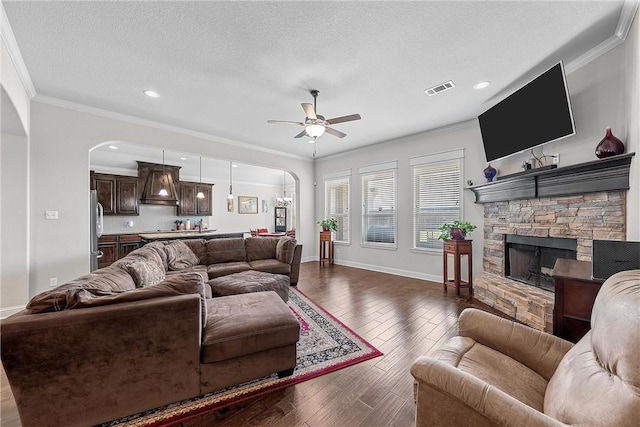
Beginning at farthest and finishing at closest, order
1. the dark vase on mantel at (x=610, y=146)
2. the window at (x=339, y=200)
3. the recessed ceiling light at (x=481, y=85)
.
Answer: the window at (x=339, y=200) < the recessed ceiling light at (x=481, y=85) < the dark vase on mantel at (x=610, y=146)

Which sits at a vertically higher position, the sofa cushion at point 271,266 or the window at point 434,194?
the window at point 434,194

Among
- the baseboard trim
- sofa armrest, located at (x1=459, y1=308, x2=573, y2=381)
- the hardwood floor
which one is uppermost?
sofa armrest, located at (x1=459, y1=308, x2=573, y2=381)

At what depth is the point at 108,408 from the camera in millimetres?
1444

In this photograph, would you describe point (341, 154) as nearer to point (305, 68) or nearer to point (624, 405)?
point (305, 68)

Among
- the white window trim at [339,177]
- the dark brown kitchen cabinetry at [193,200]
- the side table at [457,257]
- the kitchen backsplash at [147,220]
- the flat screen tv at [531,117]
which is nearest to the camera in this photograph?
the flat screen tv at [531,117]

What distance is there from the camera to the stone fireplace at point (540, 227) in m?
2.30

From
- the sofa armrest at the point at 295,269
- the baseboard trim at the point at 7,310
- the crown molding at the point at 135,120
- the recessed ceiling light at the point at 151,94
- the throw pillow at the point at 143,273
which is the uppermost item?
the recessed ceiling light at the point at 151,94

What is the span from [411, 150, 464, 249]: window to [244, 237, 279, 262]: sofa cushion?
276cm

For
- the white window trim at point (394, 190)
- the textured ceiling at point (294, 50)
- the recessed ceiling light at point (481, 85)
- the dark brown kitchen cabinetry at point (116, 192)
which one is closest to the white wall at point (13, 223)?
the textured ceiling at point (294, 50)

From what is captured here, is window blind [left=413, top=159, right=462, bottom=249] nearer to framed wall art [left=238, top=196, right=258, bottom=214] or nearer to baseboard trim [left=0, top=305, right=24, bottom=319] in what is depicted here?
baseboard trim [left=0, top=305, right=24, bottom=319]

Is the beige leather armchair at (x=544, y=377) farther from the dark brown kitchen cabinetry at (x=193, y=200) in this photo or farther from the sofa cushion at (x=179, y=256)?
the dark brown kitchen cabinetry at (x=193, y=200)

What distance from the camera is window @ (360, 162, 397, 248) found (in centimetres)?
534

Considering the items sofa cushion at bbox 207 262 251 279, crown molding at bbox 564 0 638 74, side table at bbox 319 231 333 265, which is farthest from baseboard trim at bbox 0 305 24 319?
crown molding at bbox 564 0 638 74

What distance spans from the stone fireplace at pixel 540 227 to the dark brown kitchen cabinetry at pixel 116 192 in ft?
26.4
